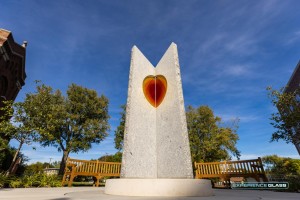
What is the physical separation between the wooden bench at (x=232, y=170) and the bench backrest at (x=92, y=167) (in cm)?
538

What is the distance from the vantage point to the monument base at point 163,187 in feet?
13.4

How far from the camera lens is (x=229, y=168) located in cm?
945

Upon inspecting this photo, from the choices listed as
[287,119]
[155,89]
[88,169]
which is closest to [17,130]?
[88,169]

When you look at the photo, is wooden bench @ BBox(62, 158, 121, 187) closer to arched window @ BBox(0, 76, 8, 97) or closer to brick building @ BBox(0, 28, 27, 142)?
brick building @ BBox(0, 28, 27, 142)

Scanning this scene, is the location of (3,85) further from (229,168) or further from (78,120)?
(229,168)

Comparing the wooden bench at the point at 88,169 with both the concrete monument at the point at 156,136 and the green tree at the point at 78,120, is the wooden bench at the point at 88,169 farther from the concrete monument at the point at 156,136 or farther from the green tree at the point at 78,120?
the green tree at the point at 78,120

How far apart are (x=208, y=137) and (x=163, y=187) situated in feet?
66.0

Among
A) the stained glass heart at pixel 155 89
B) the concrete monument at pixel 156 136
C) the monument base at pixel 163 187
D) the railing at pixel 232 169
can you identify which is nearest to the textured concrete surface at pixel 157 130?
the concrete monument at pixel 156 136

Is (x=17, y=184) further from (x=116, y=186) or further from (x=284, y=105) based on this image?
(x=284, y=105)

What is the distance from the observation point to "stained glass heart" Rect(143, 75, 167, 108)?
712 cm

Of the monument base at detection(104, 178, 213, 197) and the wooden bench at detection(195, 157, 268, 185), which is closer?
the monument base at detection(104, 178, 213, 197)

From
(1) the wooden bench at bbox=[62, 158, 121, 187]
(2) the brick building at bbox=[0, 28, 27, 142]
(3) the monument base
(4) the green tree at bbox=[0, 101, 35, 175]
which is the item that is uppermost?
(2) the brick building at bbox=[0, 28, 27, 142]

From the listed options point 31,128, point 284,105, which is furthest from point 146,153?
point 284,105

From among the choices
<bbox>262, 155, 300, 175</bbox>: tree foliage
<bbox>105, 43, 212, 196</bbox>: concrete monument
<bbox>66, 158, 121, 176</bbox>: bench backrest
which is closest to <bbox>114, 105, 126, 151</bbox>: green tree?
<bbox>66, 158, 121, 176</bbox>: bench backrest
